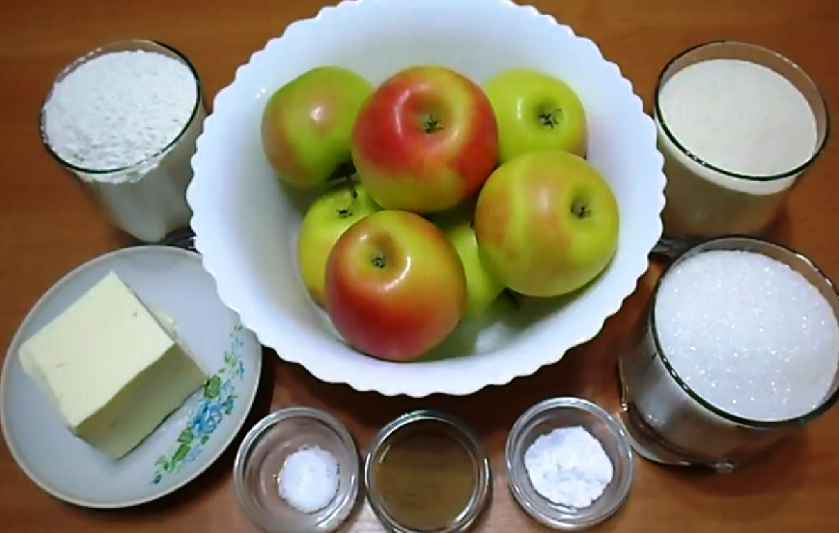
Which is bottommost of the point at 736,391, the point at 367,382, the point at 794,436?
the point at 794,436

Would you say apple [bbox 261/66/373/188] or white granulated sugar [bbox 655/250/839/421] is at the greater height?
apple [bbox 261/66/373/188]

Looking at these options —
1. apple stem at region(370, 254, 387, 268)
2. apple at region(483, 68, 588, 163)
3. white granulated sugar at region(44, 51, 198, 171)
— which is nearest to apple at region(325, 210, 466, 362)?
apple stem at region(370, 254, 387, 268)

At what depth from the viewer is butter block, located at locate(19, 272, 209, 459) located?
2.26ft

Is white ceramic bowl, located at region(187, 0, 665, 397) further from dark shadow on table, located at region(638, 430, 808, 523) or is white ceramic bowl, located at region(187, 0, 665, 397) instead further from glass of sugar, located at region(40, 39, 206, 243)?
dark shadow on table, located at region(638, 430, 808, 523)

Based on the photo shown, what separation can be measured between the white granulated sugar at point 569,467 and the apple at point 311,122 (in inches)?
11.2

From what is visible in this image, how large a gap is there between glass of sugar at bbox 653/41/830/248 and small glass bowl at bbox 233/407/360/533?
0.34m

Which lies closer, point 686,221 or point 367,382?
point 367,382

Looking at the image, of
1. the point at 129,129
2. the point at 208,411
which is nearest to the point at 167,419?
the point at 208,411

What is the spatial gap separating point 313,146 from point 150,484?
31 cm

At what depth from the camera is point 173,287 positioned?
2.64 ft

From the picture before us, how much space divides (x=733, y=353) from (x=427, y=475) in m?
0.26

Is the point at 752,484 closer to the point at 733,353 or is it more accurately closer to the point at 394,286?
the point at 733,353

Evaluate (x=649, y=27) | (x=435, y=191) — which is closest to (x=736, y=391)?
(x=435, y=191)

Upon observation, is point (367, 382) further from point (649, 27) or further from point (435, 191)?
point (649, 27)
